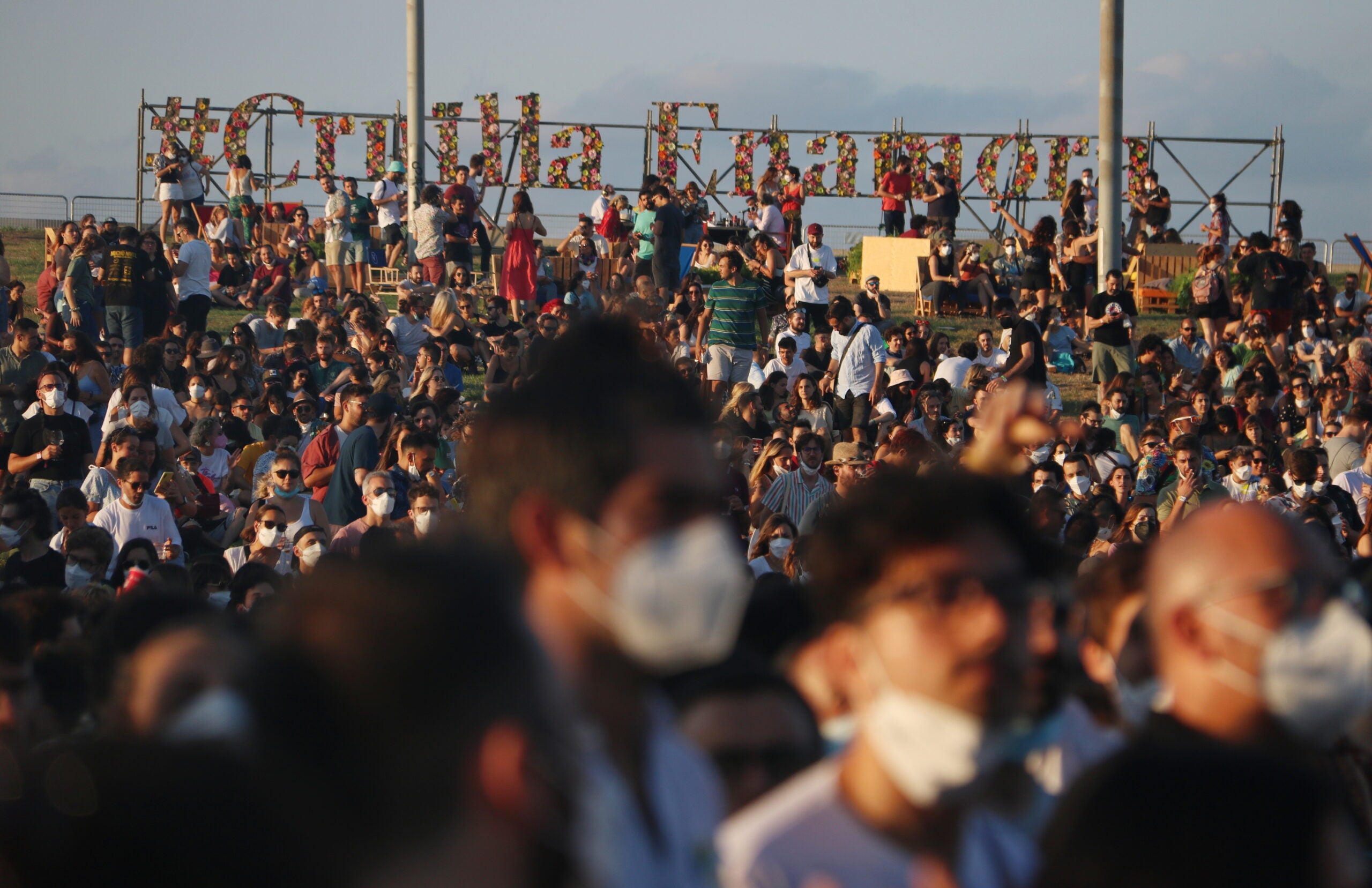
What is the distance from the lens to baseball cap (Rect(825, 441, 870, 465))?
40.4 ft

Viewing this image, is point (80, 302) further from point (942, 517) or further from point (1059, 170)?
point (1059, 170)

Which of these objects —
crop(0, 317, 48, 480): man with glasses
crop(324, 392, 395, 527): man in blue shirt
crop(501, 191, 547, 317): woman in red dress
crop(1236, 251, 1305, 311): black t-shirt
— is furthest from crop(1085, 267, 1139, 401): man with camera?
crop(0, 317, 48, 480): man with glasses

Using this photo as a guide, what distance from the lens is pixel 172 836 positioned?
1.41 meters

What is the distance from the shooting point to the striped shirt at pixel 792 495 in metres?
11.6

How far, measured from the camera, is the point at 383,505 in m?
9.91

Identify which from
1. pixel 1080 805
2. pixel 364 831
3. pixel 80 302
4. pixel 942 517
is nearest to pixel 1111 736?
pixel 942 517

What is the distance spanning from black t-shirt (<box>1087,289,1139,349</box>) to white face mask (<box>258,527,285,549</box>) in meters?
10.5

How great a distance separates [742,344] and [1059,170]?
15360 millimetres

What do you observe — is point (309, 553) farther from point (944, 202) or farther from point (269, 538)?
point (944, 202)

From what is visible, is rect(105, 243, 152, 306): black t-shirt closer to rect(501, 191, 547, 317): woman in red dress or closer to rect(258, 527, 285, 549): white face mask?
rect(501, 191, 547, 317): woman in red dress

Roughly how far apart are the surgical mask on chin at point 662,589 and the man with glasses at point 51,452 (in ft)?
31.5

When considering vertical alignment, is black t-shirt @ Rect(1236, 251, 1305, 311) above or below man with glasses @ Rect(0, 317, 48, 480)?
above

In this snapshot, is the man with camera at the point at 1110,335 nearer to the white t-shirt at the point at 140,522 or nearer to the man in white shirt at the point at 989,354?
Result: the man in white shirt at the point at 989,354

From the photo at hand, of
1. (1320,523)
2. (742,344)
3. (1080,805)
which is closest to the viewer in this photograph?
(1080,805)
